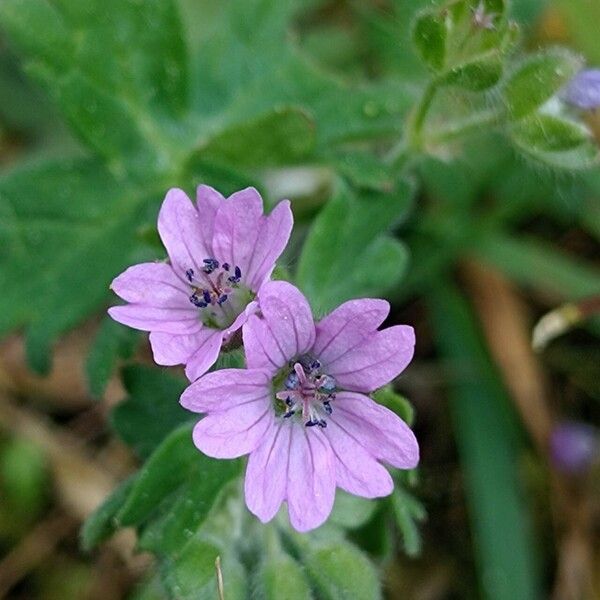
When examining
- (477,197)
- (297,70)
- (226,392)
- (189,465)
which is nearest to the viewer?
(226,392)

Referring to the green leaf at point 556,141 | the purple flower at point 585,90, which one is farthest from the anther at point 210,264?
the purple flower at point 585,90

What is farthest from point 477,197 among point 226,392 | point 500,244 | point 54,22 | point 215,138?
point 226,392

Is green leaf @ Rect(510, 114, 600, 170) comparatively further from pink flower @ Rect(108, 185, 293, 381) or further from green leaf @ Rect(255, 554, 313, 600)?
green leaf @ Rect(255, 554, 313, 600)

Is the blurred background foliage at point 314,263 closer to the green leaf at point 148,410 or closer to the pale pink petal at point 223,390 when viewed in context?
the green leaf at point 148,410

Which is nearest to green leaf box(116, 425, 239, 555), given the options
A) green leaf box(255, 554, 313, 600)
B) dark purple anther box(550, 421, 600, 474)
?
green leaf box(255, 554, 313, 600)

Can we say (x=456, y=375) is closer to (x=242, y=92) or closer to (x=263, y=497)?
(x=242, y=92)

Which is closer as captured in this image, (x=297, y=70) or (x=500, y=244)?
(x=297, y=70)

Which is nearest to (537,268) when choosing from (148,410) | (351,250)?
(351,250)
